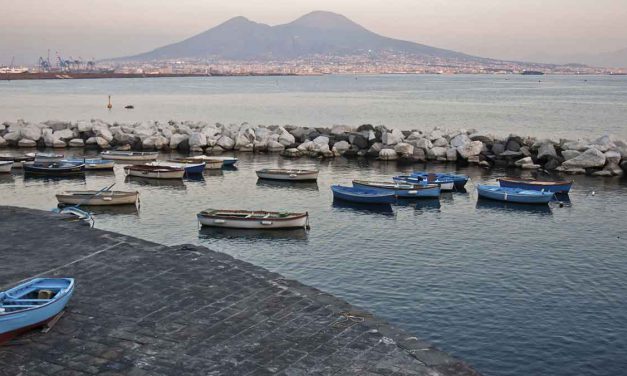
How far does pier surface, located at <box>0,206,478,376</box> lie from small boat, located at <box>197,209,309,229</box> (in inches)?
318

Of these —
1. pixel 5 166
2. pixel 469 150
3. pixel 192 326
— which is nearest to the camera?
pixel 192 326

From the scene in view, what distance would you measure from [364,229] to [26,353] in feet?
57.9

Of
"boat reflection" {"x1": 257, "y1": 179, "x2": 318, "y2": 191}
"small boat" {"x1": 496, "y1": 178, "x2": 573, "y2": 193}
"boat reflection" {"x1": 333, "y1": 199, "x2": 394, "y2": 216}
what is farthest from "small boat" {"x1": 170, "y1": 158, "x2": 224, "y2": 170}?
"small boat" {"x1": 496, "y1": 178, "x2": 573, "y2": 193}

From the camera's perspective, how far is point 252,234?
2650cm

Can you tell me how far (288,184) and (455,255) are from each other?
52.3ft

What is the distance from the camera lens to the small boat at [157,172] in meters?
38.6

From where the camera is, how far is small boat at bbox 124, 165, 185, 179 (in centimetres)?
3859

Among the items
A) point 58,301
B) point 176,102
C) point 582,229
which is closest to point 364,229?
point 582,229

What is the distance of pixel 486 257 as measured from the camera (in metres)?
23.6

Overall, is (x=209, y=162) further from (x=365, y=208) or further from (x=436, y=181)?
(x=436, y=181)

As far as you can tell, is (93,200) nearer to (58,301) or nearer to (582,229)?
(58,301)

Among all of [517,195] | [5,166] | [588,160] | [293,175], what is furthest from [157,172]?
[588,160]

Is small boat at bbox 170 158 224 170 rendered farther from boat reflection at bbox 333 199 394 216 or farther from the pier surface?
the pier surface

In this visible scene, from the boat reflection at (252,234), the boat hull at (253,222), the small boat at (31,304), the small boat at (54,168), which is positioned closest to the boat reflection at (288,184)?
the boat hull at (253,222)
